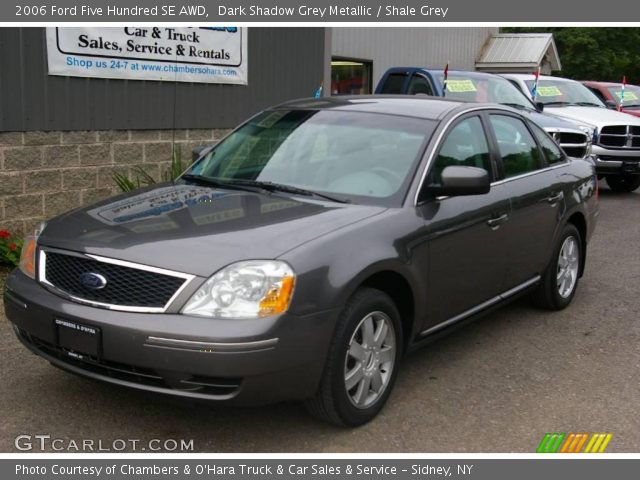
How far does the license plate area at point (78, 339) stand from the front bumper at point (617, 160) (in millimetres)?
10439

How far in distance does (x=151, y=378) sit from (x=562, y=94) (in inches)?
456

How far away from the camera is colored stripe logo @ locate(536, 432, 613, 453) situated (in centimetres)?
378

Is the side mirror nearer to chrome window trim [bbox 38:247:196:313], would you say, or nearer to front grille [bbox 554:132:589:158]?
chrome window trim [bbox 38:247:196:313]

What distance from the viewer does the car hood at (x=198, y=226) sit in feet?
11.3

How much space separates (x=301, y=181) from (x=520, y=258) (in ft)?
5.67

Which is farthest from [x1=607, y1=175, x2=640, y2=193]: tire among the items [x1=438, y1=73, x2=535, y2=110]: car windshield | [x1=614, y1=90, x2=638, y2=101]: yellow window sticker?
[x1=614, y1=90, x2=638, y2=101]: yellow window sticker

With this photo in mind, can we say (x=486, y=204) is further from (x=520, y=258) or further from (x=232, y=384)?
(x=232, y=384)

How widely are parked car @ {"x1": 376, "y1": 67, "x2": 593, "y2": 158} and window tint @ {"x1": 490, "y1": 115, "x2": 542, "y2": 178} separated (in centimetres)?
510

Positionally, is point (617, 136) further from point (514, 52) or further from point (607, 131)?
point (514, 52)

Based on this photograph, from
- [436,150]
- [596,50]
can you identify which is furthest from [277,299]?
[596,50]

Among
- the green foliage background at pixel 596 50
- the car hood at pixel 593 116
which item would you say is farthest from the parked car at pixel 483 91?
the green foliage background at pixel 596 50

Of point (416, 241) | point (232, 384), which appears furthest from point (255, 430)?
point (416, 241)

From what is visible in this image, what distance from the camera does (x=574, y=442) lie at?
12.6ft

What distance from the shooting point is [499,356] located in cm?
506
